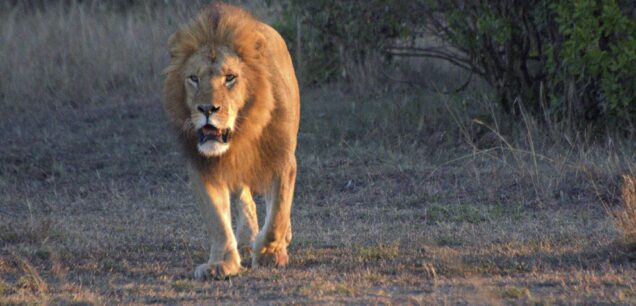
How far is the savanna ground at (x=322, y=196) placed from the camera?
16.7 ft

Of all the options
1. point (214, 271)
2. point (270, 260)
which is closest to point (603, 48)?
point (270, 260)

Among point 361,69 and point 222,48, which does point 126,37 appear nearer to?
point 361,69

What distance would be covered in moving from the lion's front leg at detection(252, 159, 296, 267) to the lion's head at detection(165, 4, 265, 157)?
446 millimetres

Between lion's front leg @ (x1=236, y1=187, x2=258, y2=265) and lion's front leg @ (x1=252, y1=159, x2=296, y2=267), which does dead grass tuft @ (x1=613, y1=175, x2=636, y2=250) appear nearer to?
lion's front leg @ (x1=252, y1=159, x2=296, y2=267)

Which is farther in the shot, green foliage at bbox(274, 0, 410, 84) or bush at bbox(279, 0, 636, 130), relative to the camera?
green foliage at bbox(274, 0, 410, 84)

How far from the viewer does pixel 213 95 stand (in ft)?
17.1

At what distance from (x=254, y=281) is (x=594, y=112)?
4.86 m

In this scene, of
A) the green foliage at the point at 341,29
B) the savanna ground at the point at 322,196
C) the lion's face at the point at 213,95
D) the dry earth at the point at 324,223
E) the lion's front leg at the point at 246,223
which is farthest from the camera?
the green foliage at the point at 341,29

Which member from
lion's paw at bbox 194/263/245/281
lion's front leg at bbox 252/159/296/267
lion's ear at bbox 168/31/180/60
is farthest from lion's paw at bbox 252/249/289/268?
lion's ear at bbox 168/31/180/60

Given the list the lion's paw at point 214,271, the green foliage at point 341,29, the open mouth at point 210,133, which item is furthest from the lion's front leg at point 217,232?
the green foliage at point 341,29

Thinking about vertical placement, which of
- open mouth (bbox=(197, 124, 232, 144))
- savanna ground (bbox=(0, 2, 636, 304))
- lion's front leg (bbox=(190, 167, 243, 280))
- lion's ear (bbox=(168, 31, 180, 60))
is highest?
lion's ear (bbox=(168, 31, 180, 60))

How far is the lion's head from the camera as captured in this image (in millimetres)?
5234

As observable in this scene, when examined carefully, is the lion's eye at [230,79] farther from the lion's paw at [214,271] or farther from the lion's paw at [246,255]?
the lion's paw at [246,255]

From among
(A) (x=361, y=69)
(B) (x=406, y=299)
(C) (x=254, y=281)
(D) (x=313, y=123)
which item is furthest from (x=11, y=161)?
(B) (x=406, y=299)
